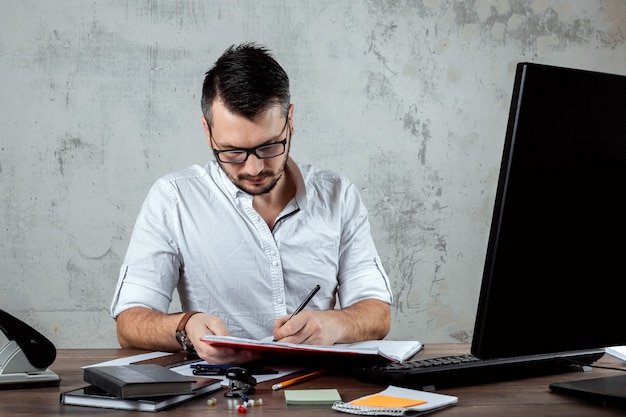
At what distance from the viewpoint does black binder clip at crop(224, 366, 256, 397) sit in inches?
47.8

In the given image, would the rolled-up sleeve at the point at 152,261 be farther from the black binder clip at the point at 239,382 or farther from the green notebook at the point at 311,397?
the green notebook at the point at 311,397

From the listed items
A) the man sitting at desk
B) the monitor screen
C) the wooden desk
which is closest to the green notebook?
the wooden desk

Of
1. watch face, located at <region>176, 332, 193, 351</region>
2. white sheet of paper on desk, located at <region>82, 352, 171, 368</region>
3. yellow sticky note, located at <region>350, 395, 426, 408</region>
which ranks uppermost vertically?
yellow sticky note, located at <region>350, 395, 426, 408</region>

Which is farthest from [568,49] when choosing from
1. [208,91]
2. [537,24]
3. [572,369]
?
[572,369]

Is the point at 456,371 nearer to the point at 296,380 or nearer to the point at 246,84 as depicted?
the point at 296,380

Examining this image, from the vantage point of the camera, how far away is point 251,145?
194 centimetres

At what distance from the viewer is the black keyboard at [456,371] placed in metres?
1.26

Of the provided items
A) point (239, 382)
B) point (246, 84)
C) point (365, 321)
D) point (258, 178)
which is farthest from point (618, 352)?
point (246, 84)

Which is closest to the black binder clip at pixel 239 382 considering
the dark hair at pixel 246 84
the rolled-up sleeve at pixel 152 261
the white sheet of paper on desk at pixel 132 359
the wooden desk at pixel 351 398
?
the wooden desk at pixel 351 398

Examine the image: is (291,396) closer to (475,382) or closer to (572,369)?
(475,382)

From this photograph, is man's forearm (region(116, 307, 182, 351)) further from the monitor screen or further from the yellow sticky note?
the monitor screen

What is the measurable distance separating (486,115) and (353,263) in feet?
6.14

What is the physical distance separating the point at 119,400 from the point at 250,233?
998 millimetres

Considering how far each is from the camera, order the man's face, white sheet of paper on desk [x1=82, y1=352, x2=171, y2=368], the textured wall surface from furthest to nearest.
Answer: the textured wall surface, the man's face, white sheet of paper on desk [x1=82, y1=352, x2=171, y2=368]
